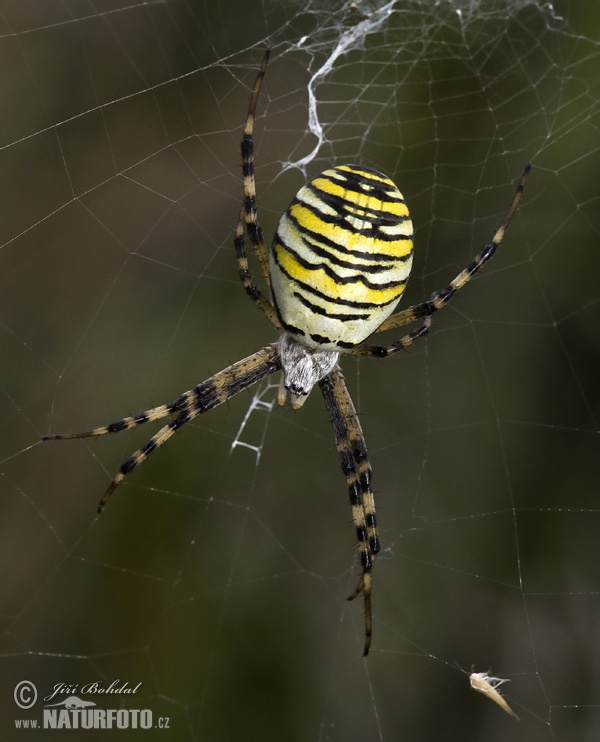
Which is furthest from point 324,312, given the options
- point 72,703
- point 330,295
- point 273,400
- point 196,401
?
point 72,703

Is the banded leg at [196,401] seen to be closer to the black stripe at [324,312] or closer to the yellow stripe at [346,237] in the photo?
the black stripe at [324,312]

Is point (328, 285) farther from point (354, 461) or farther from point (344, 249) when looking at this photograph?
point (354, 461)

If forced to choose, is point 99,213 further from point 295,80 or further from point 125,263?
point 295,80

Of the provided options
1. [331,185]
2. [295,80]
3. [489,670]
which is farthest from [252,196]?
[489,670]

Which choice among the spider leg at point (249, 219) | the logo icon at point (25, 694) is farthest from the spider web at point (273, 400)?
the spider leg at point (249, 219)

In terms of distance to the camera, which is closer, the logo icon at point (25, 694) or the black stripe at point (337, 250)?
the black stripe at point (337, 250)

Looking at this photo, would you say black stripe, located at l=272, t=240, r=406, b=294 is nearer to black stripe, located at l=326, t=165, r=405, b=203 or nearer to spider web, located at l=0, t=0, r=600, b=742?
black stripe, located at l=326, t=165, r=405, b=203

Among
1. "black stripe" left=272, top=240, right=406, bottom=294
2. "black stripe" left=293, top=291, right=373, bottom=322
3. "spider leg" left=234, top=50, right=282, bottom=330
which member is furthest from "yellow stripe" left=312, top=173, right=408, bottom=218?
"spider leg" left=234, top=50, right=282, bottom=330
